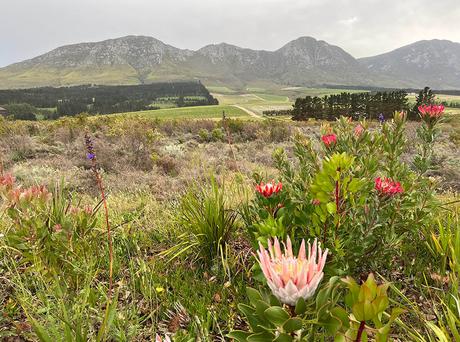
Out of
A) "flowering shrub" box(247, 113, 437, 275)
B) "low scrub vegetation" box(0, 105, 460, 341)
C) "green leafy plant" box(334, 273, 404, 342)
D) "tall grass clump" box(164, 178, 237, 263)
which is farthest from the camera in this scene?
"tall grass clump" box(164, 178, 237, 263)

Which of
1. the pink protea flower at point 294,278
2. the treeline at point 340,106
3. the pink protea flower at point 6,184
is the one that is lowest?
the treeline at point 340,106

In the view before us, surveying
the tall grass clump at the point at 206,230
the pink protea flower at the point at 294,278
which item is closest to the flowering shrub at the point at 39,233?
the tall grass clump at the point at 206,230

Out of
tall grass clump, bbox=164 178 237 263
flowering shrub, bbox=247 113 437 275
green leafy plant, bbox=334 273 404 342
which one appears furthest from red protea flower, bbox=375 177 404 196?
tall grass clump, bbox=164 178 237 263

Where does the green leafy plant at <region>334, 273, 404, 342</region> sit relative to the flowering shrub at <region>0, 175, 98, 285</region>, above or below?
above

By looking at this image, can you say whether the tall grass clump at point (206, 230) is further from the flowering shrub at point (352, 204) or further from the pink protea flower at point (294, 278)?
the pink protea flower at point (294, 278)

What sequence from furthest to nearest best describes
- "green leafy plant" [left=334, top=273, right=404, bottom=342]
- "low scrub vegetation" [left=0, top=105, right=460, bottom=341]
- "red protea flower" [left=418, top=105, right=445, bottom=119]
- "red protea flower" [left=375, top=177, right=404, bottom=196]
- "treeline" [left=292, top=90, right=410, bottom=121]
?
"treeline" [left=292, top=90, right=410, bottom=121]
"red protea flower" [left=418, top=105, right=445, bottom=119]
"red protea flower" [left=375, top=177, right=404, bottom=196]
"low scrub vegetation" [left=0, top=105, right=460, bottom=341]
"green leafy plant" [left=334, top=273, right=404, bottom=342]

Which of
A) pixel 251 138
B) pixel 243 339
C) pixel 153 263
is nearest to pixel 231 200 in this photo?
pixel 153 263

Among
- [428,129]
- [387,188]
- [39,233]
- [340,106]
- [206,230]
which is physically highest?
[428,129]

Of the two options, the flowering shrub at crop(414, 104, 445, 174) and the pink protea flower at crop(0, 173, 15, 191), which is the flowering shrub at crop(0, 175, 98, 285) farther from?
the flowering shrub at crop(414, 104, 445, 174)

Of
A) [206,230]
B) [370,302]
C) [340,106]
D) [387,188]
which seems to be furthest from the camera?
[340,106]

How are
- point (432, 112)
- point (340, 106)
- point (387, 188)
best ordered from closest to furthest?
1. point (387, 188)
2. point (432, 112)
3. point (340, 106)

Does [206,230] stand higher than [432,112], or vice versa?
[432,112]

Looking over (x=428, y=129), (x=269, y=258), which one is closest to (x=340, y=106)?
(x=428, y=129)

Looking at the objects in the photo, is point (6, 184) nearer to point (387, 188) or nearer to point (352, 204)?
point (352, 204)
